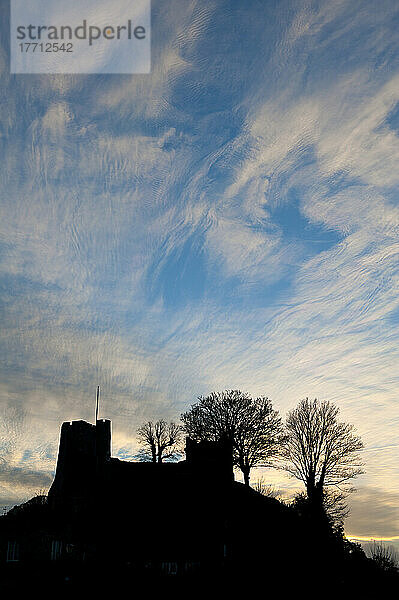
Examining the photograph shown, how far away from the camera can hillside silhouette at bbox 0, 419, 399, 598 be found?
1806 inches

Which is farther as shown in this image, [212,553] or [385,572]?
[385,572]

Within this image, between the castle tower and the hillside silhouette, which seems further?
the castle tower

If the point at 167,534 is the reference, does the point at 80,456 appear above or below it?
above

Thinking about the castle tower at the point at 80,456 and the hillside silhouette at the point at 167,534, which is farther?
the castle tower at the point at 80,456

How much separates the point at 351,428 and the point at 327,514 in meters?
10.1

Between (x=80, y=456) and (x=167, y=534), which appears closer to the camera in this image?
(x=167, y=534)

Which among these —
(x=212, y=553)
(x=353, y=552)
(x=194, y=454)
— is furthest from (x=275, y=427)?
(x=212, y=553)

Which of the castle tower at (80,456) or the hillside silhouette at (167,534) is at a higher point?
the castle tower at (80,456)

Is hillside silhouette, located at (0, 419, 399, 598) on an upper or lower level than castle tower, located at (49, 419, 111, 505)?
lower

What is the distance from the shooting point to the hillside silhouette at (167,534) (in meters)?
45.9

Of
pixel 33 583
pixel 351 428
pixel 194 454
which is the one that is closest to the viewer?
pixel 33 583

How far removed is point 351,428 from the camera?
6481 centimetres

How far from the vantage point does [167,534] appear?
49.2 meters

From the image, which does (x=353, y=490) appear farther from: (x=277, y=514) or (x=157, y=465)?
(x=157, y=465)
